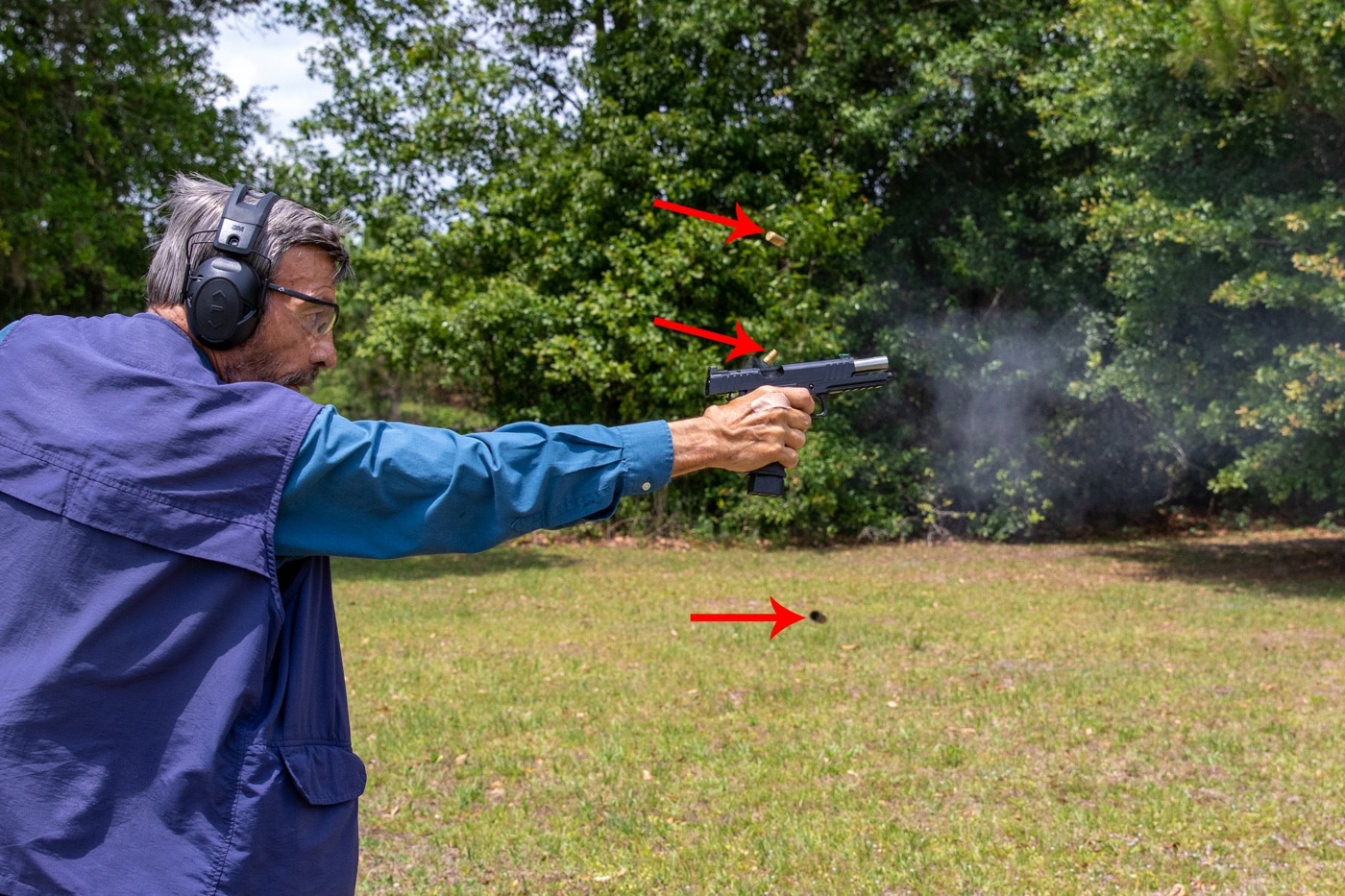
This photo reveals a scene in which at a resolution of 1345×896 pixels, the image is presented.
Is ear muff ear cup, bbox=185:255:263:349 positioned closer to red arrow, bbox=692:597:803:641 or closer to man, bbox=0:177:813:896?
man, bbox=0:177:813:896

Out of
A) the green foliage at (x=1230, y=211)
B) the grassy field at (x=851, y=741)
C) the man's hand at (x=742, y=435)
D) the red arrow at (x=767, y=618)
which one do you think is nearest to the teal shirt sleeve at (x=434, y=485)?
the man's hand at (x=742, y=435)

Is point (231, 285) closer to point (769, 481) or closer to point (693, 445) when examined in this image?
point (693, 445)

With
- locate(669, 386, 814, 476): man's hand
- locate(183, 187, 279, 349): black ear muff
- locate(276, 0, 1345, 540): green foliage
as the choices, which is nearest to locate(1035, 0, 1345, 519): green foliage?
locate(276, 0, 1345, 540): green foliage

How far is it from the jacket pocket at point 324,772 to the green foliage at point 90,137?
11.8m

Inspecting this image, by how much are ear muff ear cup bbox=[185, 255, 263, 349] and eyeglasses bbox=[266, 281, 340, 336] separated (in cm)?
7

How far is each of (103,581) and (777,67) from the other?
1551cm

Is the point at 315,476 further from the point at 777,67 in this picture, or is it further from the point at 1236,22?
the point at 777,67

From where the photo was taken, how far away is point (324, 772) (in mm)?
1916

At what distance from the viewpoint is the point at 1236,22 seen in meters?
9.76

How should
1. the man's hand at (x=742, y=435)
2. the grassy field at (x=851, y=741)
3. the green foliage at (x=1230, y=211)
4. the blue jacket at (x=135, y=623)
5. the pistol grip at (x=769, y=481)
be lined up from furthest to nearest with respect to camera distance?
the green foliage at (x=1230, y=211) < the grassy field at (x=851, y=741) < the pistol grip at (x=769, y=481) < the man's hand at (x=742, y=435) < the blue jacket at (x=135, y=623)

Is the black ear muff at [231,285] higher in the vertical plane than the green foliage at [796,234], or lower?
lower

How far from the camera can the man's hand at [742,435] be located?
2.12 meters

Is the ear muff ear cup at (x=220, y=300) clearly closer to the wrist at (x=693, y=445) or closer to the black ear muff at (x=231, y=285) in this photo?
the black ear muff at (x=231, y=285)

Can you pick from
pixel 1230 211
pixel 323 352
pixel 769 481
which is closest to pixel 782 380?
pixel 769 481
